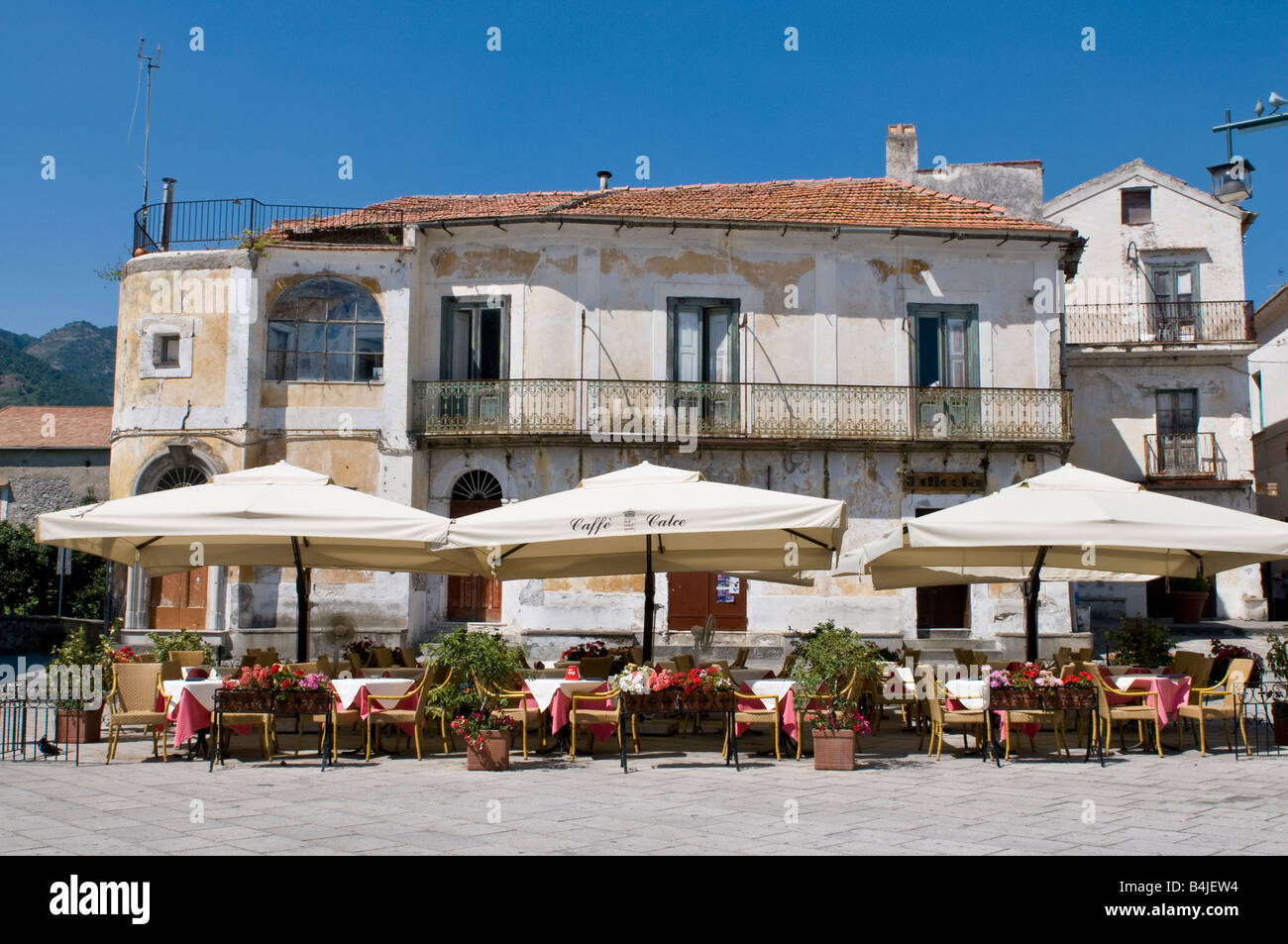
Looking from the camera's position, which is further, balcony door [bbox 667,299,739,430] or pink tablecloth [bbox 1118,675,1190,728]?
balcony door [bbox 667,299,739,430]

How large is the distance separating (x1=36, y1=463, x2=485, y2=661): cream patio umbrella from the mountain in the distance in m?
78.6

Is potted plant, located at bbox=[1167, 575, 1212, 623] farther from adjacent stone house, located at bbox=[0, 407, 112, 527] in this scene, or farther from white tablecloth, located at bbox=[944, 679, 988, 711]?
adjacent stone house, located at bbox=[0, 407, 112, 527]

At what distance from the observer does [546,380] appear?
21734mm

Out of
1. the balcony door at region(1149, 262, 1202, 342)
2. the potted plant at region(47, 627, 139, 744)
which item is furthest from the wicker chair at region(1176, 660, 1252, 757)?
the balcony door at region(1149, 262, 1202, 342)

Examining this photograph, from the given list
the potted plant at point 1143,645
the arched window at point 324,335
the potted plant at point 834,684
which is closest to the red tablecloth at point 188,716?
the potted plant at point 834,684

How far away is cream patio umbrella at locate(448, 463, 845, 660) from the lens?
1002 centimetres

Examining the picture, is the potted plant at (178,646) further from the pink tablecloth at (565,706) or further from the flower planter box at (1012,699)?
the flower planter box at (1012,699)

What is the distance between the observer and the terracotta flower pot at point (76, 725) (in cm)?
1093

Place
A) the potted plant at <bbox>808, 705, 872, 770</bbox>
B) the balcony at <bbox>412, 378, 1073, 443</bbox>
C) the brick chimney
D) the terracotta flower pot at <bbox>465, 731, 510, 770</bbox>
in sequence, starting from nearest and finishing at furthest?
the terracotta flower pot at <bbox>465, 731, 510, 770</bbox>
the potted plant at <bbox>808, 705, 872, 770</bbox>
the balcony at <bbox>412, 378, 1073, 443</bbox>
the brick chimney

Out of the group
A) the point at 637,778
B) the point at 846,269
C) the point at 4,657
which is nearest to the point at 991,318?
the point at 846,269

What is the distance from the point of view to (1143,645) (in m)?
11.9

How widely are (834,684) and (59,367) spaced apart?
14021 centimetres

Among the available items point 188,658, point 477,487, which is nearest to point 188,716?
point 188,658

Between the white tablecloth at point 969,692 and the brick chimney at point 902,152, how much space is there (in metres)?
17.9
